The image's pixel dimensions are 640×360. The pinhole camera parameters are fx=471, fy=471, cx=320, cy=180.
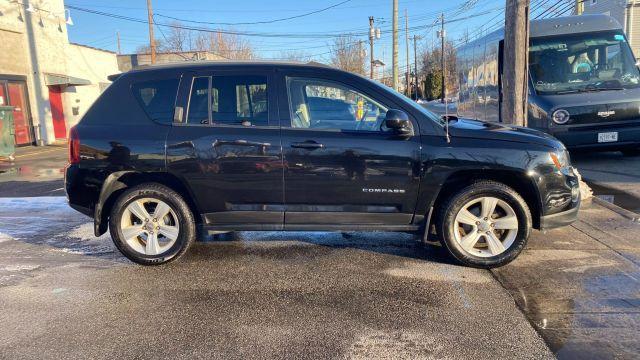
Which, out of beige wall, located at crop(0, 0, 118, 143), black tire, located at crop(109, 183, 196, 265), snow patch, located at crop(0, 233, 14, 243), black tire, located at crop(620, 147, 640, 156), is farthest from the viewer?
beige wall, located at crop(0, 0, 118, 143)

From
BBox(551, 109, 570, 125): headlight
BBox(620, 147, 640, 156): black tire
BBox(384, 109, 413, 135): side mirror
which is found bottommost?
BBox(620, 147, 640, 156): black tire

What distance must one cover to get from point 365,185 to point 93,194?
264cm

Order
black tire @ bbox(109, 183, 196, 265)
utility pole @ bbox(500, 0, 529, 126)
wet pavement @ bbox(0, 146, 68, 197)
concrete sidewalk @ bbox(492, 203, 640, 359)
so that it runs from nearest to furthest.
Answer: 1. concrete sidewalk @ bbox(492, 203, 640, 359)
2. black tire @ bbox(109, 183, 196, 265)
3. utility pole @ bbox(500, 0, 529, 126)
4. wet pavement @ bbox(0, 146, 68, 197)

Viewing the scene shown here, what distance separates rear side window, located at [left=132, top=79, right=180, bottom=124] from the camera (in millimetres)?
4496

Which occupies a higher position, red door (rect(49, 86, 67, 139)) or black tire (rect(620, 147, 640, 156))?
red door (rect(49, 86, 67, 139))

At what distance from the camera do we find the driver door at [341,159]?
4266mm

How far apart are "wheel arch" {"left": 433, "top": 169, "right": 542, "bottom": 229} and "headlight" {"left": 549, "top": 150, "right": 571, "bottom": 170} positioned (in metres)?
0.28

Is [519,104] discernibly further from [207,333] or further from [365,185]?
[207,333]

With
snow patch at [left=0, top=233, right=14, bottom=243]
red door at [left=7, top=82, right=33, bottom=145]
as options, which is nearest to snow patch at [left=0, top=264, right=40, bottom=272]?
snow patch at [left=0, top=233, right=14, bottom=243]

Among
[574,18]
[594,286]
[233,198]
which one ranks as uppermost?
[574,18]

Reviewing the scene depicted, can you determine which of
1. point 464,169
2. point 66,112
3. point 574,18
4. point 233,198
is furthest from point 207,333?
point 66,112

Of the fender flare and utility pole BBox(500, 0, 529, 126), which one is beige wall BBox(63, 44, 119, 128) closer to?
the fender flare

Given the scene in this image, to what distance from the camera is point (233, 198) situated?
14.7 feet

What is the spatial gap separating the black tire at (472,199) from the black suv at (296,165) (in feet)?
0.04
